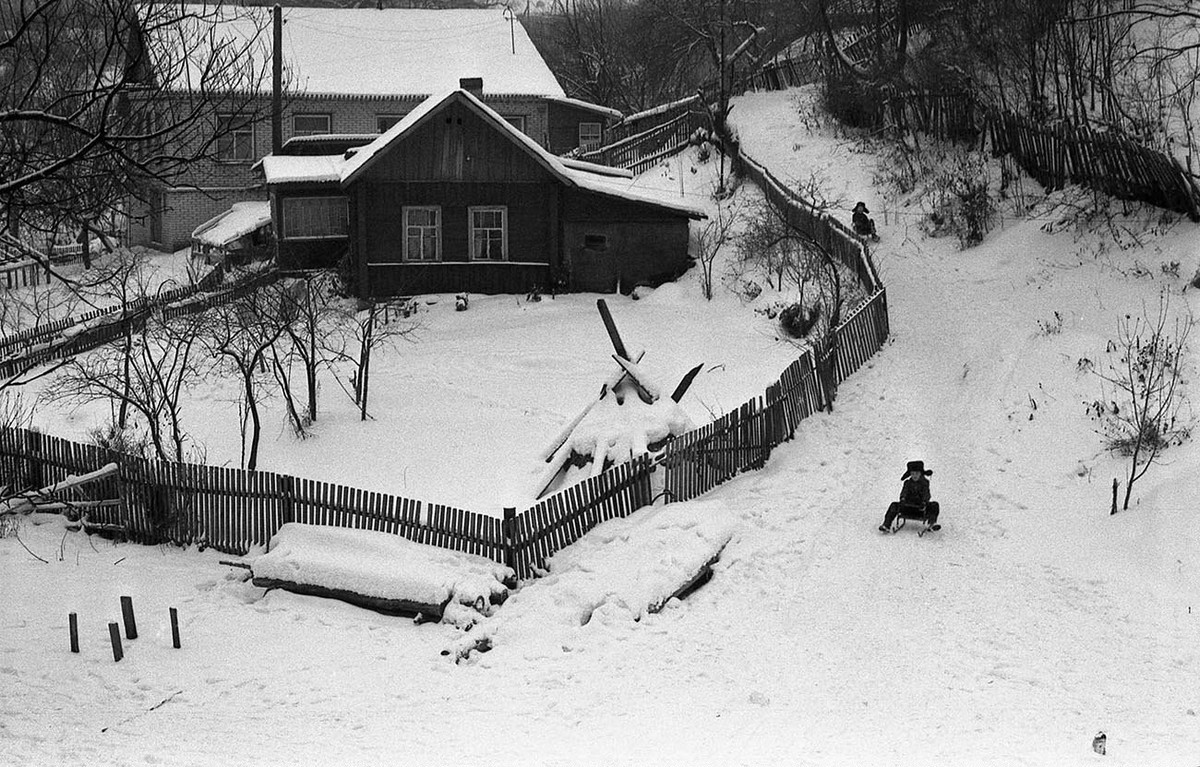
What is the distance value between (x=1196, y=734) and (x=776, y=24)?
4261cm

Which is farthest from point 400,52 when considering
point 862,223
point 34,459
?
point 34,459

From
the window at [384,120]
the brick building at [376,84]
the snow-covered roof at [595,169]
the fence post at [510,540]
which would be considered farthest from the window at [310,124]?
the fence post at [510,540]

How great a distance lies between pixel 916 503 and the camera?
14680mm

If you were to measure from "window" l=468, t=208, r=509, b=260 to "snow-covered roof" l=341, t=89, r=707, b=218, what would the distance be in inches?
70.2

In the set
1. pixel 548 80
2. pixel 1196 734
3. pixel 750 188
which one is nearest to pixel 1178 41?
pixel 750 188

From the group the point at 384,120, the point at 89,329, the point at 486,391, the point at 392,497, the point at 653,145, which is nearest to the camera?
the point at 392,497

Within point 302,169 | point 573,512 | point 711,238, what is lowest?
point 573,512

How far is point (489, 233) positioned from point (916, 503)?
17.4 meters

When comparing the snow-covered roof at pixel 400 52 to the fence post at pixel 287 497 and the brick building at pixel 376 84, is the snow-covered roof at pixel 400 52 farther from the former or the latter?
the fence post at pixel 287 497

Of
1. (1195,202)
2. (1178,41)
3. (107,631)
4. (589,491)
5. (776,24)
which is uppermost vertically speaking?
(776,24)

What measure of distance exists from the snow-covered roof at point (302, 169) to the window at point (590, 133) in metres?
12.7

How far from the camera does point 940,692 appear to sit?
11.1m

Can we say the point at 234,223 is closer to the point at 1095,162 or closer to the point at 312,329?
the point at 312,329

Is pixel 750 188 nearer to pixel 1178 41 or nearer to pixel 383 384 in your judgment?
pixel 1178 41
